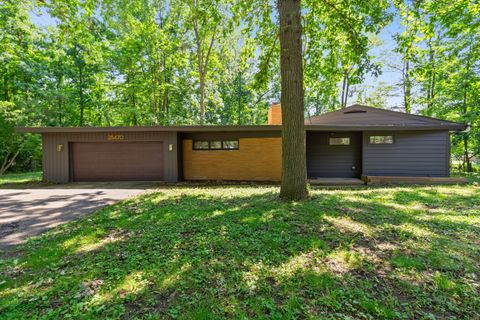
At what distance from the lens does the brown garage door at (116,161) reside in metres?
9.67

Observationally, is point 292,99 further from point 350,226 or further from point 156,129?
point 156,129

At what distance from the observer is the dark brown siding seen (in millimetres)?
9406

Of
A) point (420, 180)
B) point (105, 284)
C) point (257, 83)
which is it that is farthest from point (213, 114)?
point (105, 284)

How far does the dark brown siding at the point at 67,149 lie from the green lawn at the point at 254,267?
505cm

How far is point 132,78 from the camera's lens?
56.6 ft

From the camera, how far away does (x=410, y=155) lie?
9289 millimetres

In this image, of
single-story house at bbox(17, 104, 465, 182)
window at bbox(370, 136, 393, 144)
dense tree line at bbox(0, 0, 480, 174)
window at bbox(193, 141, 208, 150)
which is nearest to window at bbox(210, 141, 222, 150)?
single-story house at bbox(17, 104, 465, 182)

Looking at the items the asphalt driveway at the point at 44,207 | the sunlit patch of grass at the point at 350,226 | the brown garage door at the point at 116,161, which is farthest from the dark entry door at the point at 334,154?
the asphalt driveway at the point at 44,207

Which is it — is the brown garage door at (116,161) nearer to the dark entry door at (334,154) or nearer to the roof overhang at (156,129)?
the roof overhang at (156,129)

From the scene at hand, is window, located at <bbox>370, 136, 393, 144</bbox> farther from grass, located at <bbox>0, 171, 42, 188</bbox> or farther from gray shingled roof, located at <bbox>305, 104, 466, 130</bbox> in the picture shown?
grass, located at <bbox>0, 171, 42, 188</bbox>

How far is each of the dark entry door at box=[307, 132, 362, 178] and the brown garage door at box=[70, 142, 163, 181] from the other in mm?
6562

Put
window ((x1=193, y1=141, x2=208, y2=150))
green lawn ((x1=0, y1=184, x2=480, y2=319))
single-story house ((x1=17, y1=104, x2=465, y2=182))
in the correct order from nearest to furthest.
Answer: green lawn ((x1=0, y1=184, x2=480, y2=319)), single-story house ((x1=17, y1=104, x2=465, y2=182)), window ((x1=193, y1=141, x2=208, y2=150))

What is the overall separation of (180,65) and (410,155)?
15.7 metres

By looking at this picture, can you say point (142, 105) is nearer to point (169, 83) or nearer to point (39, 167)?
point (169, 83)
